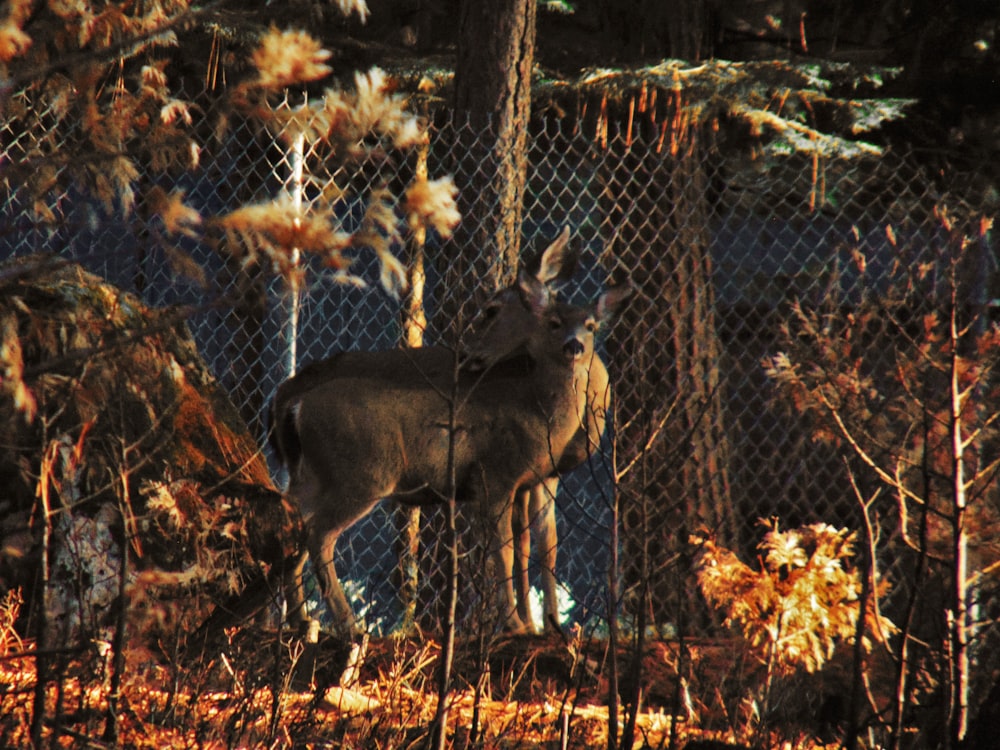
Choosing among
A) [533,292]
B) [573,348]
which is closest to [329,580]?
[573,348]

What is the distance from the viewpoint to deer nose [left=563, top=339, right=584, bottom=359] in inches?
217

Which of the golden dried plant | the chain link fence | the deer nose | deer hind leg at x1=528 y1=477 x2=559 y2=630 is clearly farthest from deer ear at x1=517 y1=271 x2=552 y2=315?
the golden dried plant

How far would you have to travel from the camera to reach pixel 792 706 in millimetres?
4715

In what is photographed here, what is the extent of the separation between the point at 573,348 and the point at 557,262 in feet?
1.66

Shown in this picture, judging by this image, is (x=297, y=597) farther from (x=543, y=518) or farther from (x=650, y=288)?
(x=650, y=288)

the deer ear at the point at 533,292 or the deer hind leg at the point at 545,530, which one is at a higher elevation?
the deer ear at the point at 533,292

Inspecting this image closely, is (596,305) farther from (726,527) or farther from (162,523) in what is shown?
(726,527)

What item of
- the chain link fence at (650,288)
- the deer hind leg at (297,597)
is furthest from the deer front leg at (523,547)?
the deer hind leg at (297,597)

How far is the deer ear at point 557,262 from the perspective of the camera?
222 inches

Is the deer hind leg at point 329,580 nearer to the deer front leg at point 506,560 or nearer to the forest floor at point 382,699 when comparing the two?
the forest floor at point 382,699

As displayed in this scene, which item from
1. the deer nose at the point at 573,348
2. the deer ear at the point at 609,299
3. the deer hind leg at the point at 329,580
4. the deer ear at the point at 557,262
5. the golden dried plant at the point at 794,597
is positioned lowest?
the deer hind leg at the point at 329,580

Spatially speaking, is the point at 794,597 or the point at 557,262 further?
the point at 557,262

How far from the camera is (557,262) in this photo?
5.77 metres

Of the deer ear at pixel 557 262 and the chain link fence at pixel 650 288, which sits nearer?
the deer ear at pixel 557 262
